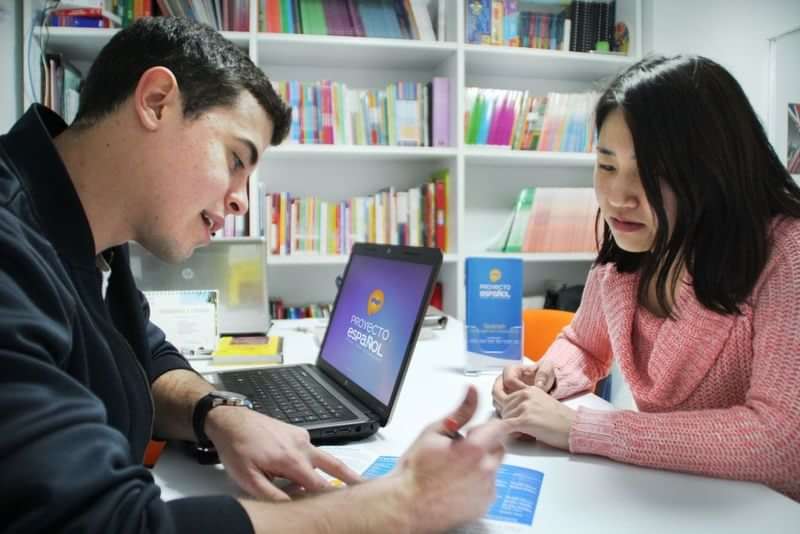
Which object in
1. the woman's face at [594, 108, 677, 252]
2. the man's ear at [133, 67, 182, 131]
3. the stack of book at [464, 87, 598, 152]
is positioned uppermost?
the stack of book at [464, 87, 598, 152]

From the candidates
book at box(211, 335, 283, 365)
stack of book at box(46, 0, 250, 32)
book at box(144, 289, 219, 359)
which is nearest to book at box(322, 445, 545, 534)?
book at box(211, 335, 283, 365)

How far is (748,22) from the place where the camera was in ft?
9.57

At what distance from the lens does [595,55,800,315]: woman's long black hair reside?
0.91 metres

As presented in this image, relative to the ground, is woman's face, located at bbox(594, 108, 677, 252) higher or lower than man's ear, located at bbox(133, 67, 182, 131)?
lower

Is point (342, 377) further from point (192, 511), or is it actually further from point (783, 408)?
point (783, 408)

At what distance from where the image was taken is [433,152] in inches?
98.9

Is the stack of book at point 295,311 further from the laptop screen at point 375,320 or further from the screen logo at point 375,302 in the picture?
the screen logo at point 375,302

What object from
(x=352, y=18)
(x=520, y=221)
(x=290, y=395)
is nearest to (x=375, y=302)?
(x=290, y=395)

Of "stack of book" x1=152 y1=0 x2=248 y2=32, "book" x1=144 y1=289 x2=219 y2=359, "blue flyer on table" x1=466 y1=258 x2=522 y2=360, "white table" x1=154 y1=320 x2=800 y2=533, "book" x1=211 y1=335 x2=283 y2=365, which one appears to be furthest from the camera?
"stack of book" x1=152 y1=0 x2=248 y2=32

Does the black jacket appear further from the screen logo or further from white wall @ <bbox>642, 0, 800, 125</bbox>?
white wall @ <bbox>642, 0, 800, 125</bbox>

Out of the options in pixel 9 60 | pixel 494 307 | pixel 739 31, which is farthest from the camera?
pixel 739 31

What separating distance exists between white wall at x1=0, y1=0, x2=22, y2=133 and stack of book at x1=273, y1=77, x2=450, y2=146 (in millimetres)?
1048

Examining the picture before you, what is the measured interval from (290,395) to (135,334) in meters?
0.30

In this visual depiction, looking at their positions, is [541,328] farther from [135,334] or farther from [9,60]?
[9,60]
